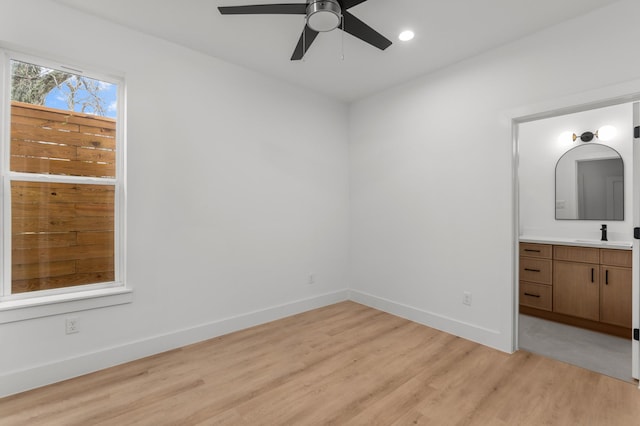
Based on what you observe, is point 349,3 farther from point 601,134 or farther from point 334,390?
point 601,134

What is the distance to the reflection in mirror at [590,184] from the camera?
3531 mm

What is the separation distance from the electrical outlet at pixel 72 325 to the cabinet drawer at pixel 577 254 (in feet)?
15.4

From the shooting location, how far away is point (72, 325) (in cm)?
236

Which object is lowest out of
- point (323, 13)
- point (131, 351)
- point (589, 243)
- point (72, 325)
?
point (131, 351)

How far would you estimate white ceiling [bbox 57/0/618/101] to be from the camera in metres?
2.30

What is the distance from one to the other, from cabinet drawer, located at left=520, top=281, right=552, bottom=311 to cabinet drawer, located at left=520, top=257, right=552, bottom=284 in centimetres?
6

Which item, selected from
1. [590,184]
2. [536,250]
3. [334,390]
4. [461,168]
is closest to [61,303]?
[334,390]

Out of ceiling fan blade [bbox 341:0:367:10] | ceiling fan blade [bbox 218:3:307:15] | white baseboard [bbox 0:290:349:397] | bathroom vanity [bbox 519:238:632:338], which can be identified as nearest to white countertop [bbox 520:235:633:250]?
bathroom vanity [bbox 519:238:632:338]

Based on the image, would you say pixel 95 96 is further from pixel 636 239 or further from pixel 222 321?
pixel 636 239

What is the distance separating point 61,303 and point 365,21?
321 centimetres

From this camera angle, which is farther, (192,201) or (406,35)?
(192,201)

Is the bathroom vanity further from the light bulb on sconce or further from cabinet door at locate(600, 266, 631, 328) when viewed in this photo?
the light bulb on sconce

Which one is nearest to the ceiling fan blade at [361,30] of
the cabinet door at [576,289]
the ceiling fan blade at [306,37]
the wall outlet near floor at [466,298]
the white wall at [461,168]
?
the ceiling fan blade at [306,37]

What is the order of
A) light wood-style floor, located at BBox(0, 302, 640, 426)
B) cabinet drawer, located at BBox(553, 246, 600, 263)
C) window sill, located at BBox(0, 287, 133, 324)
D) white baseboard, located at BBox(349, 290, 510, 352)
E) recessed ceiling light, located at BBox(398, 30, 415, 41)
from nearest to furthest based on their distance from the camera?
light wood-style floor, located at BBox(0, 302, 640, 426)
window sill, located at BBox(0, 287, 133, 324)
recessed ceiling light, located at BBox(398, 30, 415, 41)
white baseboard, located at BBox(349, 290, 510, 352)
cabinet drawer, located at BBox(553, 246, 600, 263)
